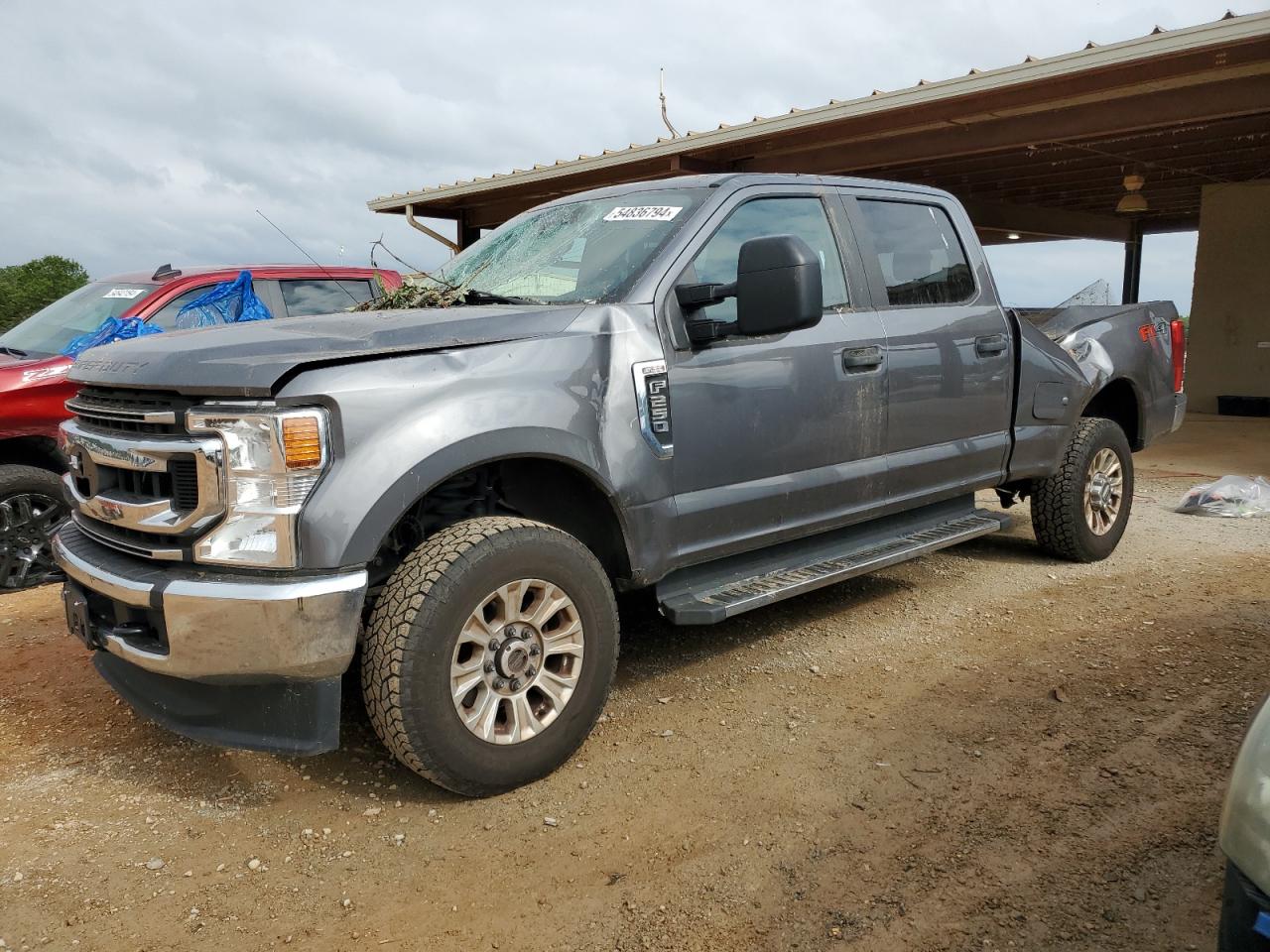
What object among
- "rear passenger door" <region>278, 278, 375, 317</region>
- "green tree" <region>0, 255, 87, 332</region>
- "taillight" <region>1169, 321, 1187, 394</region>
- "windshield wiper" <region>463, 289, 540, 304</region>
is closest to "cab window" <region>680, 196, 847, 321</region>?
"windshield wiper" <region>463, 289, 540, 304</region>

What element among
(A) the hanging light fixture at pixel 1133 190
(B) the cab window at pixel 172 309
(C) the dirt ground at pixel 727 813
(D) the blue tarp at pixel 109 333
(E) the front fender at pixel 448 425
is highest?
(A) the hanging light fixture at pixel 1133 190

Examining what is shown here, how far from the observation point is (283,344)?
110 inches

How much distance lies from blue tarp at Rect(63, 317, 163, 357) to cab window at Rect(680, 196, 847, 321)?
3.66 m

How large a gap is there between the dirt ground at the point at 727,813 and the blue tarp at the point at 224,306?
2.25 metres

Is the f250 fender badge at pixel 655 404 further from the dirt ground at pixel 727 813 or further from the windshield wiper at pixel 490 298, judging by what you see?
the dirt ground at pixel 727 813

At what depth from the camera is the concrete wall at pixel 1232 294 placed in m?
14.3

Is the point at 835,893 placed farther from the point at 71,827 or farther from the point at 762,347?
the point at 71,827

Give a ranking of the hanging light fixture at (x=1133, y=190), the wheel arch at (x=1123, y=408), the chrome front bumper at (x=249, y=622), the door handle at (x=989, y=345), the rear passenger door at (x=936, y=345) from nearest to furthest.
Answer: the chrome front bumper at (x=249, y=622), the rear passenger door at (x=936, y=345), the door handle at (x=989, y=345), the wheel arch at (x=1123, y=408), the hanging light fixture at (x=1133, y=190)

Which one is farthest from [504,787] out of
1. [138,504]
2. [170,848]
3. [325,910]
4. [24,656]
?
[24,656]

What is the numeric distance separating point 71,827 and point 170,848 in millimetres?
378

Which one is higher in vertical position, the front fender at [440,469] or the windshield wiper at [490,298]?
the windshield wiper at [490,298]

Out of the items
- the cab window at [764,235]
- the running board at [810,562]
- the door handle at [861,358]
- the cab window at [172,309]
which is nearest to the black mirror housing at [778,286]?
the cab window at [764,235]

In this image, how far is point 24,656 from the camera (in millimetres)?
4375

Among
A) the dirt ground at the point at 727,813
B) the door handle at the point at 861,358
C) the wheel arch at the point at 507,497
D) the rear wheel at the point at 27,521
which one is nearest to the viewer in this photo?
the dirt ground at the point at 727,813
